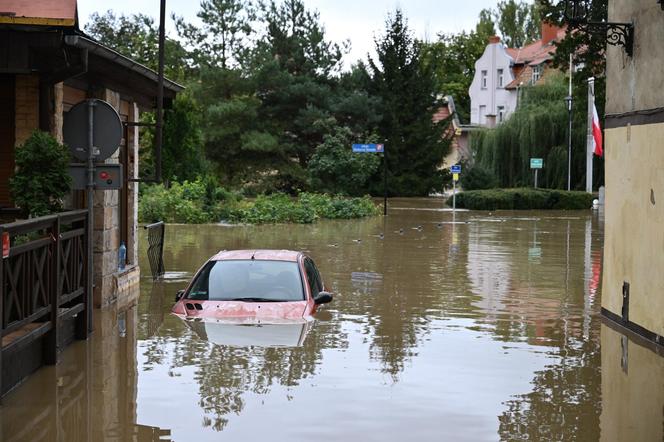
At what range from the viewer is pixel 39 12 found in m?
13.1

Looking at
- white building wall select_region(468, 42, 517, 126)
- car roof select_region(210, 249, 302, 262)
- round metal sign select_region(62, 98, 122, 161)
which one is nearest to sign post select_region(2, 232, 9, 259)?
round metal sign select_region(62, 98, 122, 161)

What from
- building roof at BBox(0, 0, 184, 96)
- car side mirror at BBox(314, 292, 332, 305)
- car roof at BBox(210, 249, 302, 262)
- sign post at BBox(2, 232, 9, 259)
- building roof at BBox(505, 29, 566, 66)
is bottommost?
car side mirror at BBox(314, 292, 332, 305)

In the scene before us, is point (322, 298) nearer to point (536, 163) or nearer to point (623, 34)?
point (623, 34)

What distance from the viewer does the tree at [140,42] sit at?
7475cm

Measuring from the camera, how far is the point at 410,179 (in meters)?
69.1

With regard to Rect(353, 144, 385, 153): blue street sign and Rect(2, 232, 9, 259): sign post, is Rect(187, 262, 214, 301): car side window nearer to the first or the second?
Rect(2, 232, 9, 259): sign post

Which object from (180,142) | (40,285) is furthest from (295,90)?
(40,285)

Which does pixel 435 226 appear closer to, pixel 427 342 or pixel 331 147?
pixel 331 147

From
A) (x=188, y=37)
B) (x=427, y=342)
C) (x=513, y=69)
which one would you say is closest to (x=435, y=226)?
(x=427, y=342)

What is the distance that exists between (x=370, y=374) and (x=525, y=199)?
154 ft

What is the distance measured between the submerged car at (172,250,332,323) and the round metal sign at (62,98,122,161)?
81.6 inches

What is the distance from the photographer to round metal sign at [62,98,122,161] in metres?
13.8

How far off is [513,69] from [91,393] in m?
81.4

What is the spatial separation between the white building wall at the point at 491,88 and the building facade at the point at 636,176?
234 ft
